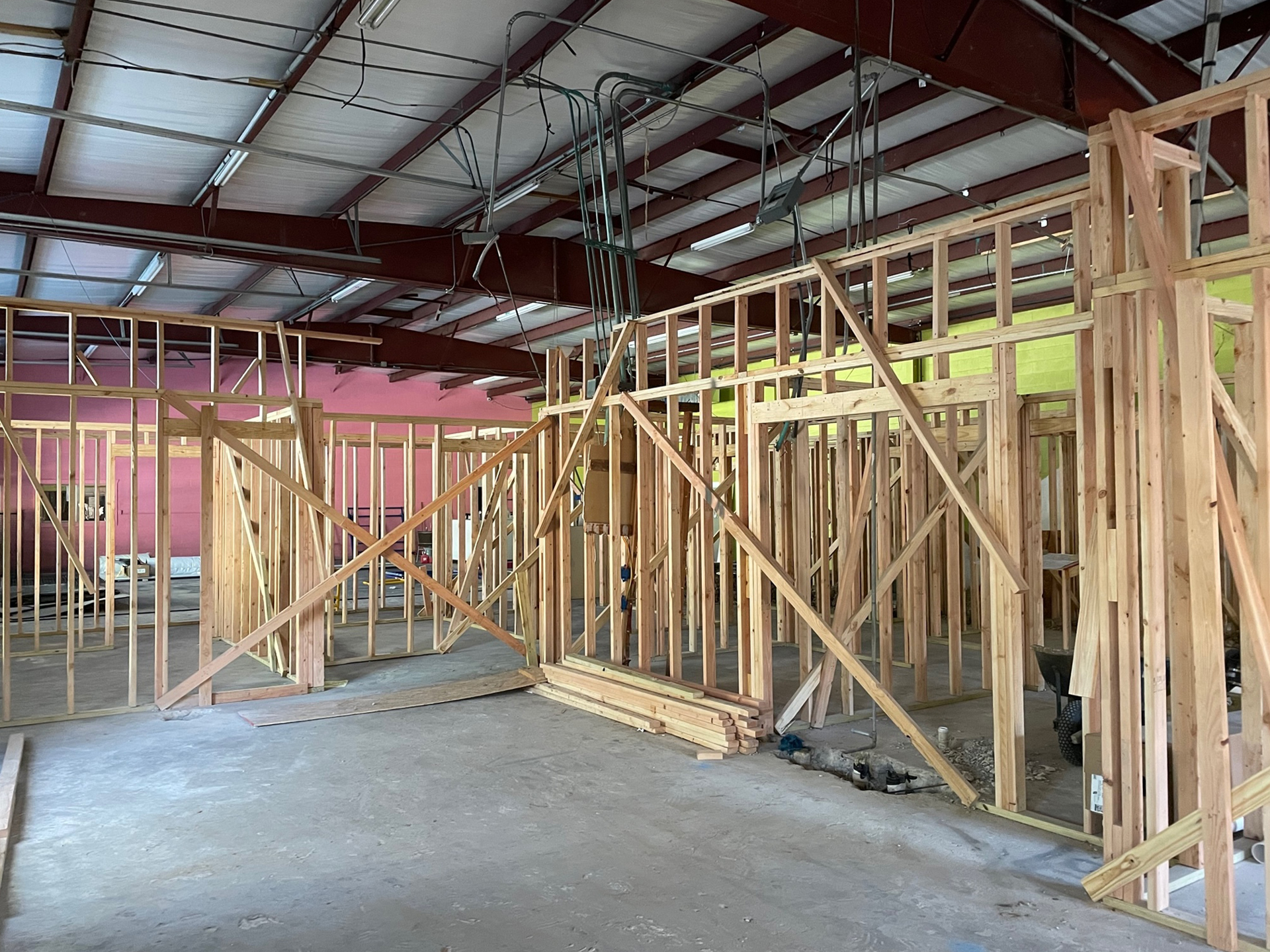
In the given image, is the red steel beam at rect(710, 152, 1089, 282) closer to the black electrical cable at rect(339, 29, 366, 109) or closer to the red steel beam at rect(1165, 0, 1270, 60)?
the red steel beam at rect(1165, 0, 1270, 60)

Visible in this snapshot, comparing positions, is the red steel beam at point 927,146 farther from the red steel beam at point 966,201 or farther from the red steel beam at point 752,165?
the red steel beam at point 966,201

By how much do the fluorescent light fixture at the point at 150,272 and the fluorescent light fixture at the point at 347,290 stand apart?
7.37ft

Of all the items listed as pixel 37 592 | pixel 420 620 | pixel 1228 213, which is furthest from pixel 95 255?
pixel 1228 213

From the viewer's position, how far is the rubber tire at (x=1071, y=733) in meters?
5.84

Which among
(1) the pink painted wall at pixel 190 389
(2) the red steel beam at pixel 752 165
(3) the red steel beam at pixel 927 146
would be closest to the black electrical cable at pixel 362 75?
(2) the red steel beam at pixel 752 165

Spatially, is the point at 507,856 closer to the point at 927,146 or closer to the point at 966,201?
the point at 927,146

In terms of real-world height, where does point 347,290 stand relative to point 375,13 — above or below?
above

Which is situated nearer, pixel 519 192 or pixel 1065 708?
pixel 1065 708

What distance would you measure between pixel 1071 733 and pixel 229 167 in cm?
814

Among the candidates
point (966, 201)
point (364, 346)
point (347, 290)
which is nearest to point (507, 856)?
point (966, 201)

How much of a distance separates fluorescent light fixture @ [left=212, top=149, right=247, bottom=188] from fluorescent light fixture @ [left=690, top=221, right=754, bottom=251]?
4540mm

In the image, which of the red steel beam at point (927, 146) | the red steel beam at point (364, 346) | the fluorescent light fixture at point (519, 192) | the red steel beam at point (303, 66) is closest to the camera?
the red steel beam at point (303, 66)

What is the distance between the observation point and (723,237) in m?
9.48

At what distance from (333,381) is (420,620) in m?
9.86
